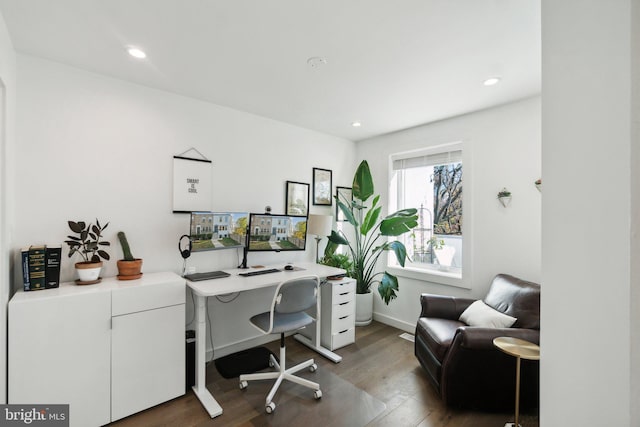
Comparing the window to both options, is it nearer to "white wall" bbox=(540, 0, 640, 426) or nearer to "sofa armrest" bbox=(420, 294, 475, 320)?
"sofa armrest" bbox=(420, 294, 475, 320)

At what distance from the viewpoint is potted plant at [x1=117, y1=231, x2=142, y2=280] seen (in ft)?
7.32

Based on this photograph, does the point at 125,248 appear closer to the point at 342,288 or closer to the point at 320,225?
the point at 320,225

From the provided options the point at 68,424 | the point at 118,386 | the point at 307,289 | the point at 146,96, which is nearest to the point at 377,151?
the point at 307,289

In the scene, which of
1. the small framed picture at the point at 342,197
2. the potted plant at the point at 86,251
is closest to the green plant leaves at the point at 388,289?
the small framed picture at the point at 342,197

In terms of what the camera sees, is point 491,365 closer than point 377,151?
Yes

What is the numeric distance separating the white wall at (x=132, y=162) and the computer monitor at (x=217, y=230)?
0.79 ft

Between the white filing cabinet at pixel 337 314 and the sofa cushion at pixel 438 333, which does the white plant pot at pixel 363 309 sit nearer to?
the white filing cabinet at pixel 337 314

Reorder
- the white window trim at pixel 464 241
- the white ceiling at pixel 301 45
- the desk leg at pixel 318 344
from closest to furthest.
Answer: the white ceiling at pixel 301 45 → the desk leg at pixel 318 344 → the white window trim at pixel 464 241

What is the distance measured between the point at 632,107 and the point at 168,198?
2.93 metres

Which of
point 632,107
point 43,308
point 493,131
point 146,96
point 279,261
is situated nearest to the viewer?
point 632,107

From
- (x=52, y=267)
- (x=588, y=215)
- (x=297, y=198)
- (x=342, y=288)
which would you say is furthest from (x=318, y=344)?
(x=588, y=215)

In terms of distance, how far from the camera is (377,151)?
13.3ft

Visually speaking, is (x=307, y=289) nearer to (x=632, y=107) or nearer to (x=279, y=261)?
(x=279, y=261)

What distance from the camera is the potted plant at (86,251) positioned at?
6.75 ft
